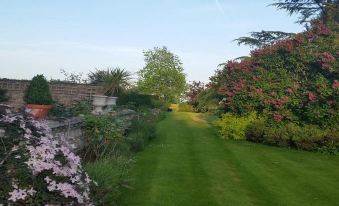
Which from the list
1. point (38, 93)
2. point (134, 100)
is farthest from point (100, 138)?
point (134, 100)

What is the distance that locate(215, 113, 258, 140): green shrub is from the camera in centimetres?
1830

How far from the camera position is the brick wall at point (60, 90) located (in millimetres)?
19875

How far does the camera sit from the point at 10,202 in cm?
433

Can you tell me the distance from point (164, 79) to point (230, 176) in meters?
60.1

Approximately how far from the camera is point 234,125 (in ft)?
60.6

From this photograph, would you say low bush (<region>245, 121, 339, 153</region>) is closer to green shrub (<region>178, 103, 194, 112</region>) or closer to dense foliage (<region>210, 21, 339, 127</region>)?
dense foliage (<region>210, 21, 339, 127</region>)

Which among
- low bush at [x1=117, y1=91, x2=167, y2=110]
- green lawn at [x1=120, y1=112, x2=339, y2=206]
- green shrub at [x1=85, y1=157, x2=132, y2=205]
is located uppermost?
low bush at [x1=117, y1=91, x2=167, y2=110]

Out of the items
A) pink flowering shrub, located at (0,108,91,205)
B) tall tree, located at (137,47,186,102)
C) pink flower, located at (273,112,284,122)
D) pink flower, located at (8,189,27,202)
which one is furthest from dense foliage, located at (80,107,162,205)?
tall tree, located at (137,47,186,102)

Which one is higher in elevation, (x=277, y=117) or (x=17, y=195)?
(x=277, y=117)

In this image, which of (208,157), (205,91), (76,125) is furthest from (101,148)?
(205,91)

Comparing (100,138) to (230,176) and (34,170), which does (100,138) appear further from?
(34,170)

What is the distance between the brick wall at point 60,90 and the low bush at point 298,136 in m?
7.59

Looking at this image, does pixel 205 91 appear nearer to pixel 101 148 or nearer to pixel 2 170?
pixel 101 148

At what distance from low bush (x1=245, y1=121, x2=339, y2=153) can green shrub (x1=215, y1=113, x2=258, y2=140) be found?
1.84 feet
